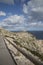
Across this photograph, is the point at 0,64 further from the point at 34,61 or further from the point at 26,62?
the point at 34,61

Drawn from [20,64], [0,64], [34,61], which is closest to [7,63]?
[0,64]

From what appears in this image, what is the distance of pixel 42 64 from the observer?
25.7ft

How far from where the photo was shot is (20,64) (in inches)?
363

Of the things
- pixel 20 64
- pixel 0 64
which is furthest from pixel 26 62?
pixel 0 64

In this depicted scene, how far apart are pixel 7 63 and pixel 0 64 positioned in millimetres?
313

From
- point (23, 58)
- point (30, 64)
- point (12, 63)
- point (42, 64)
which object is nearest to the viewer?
point (42, 64)

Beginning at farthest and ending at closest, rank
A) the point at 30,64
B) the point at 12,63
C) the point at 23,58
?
the point at 23,58 → the point at 12,63 → the point at 30,64

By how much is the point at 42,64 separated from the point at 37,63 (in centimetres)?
25

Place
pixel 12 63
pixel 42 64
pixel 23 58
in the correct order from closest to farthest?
pixel 42 64 → pixel 12 63 → pixel 23 58

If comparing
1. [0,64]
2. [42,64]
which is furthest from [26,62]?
[42,64]

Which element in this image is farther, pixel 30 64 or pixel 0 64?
pixel 0 64

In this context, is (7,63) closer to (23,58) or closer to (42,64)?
(23,58)

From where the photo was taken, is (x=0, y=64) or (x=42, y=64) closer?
(x=42, y=64)

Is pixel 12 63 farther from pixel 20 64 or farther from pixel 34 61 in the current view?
pixel 34 61
